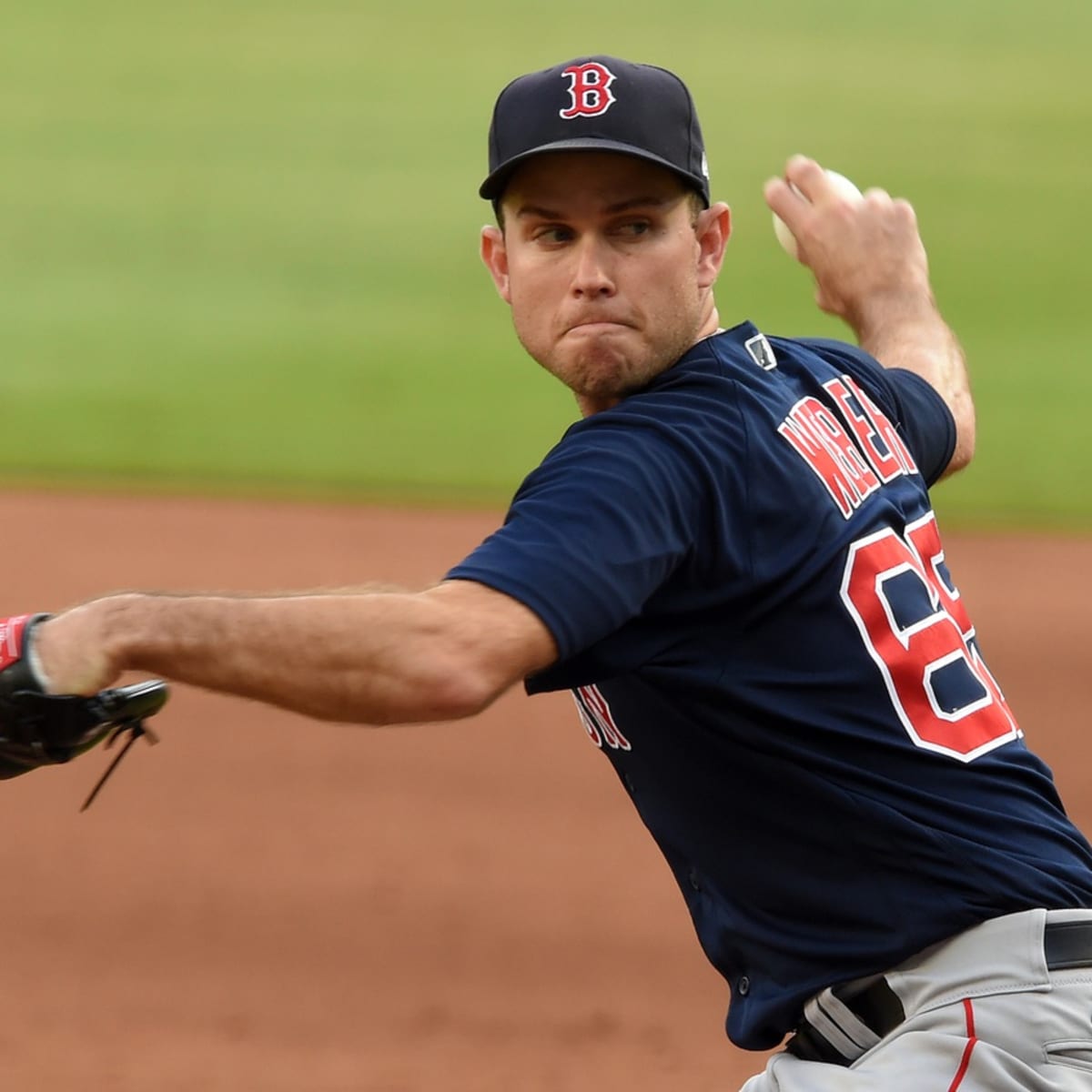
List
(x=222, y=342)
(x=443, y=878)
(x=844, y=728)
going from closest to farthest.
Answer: (x=844, y=728)
(x=443, y=878)
(x=222, y=342)

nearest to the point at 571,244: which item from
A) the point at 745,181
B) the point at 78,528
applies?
the point at 78,528

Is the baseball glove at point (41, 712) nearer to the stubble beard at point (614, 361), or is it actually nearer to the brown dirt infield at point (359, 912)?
the stubble beard at point (614, 361)

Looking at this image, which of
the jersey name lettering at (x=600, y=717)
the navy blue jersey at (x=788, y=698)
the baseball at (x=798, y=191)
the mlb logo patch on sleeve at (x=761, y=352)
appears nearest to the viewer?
the navy blue jersey at (x=788, y=698)

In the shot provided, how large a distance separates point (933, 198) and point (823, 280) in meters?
10.5

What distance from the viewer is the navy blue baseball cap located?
2521 mm

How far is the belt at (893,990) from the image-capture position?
96.3 inches

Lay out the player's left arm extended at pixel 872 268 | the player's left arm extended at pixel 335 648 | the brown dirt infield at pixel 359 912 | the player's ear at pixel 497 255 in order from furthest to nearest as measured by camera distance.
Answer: the brown dirt infield at pixel 359 912, the player's left arm extended at pixel 872 268, the player's ear at pixel 497 255, the player's left arm extended at pixel 335 648

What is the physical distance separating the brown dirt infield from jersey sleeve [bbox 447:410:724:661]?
9.05ft

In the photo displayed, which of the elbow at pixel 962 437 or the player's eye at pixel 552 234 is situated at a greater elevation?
the player's eye at pixel 552 234

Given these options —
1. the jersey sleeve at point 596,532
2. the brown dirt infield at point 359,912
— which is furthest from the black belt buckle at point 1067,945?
the brown dirt infield at point 359,912

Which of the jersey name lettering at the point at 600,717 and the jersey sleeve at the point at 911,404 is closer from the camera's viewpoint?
the jersey name lettering at the point at 600,717

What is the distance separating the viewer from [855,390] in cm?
288

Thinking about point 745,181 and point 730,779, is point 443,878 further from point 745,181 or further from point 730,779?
point 745,181

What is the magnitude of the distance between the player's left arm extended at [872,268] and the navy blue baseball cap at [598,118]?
0.94 metres
